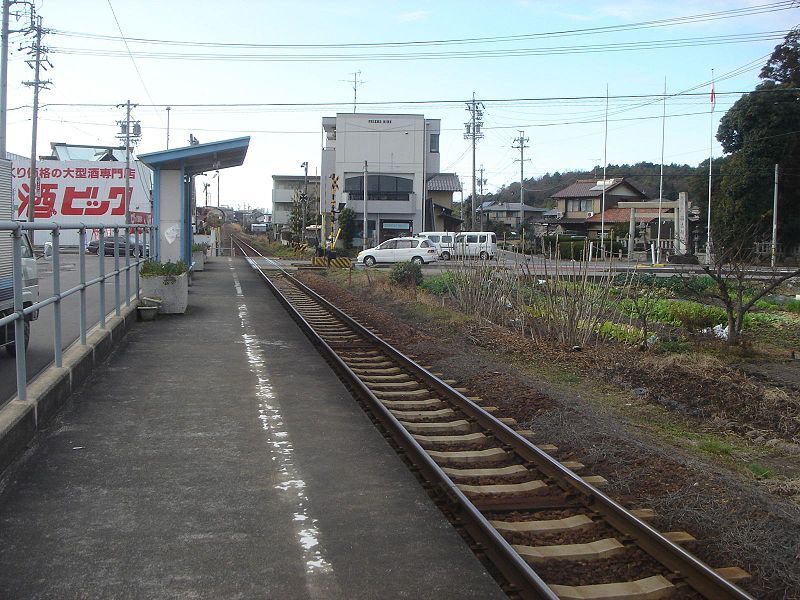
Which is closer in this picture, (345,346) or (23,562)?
(23,562)

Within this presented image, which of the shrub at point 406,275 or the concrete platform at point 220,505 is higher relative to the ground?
the shrub at point 406,275

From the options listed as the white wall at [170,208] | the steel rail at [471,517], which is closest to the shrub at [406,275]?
the white wall at [170,208]

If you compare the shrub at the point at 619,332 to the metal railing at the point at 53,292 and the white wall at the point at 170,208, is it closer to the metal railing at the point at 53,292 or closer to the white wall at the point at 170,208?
the metal railing at the point at 53,292

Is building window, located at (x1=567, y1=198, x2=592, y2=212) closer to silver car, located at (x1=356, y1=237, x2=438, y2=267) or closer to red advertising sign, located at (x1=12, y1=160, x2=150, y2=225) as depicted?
silver car, located at (x1=356, y1=237, x2=438, y2=267)

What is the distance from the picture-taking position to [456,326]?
15102 mm

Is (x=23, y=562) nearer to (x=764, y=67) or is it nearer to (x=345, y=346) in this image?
(x=345, y=346)

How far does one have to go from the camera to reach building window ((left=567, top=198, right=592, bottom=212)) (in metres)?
74.3

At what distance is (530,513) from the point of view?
5281 millimetres

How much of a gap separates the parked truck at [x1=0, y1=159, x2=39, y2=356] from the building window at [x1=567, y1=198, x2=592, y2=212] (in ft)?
223

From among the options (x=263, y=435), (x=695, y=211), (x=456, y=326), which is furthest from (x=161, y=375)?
(x=695, y=211)

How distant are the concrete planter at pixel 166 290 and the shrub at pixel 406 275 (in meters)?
10.1

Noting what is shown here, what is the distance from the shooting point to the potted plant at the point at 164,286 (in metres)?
15.4

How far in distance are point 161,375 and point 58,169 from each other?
4470 cm

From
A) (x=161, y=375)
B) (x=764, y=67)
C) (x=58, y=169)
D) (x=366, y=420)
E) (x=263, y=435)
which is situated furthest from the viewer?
(x=58, y=169)
